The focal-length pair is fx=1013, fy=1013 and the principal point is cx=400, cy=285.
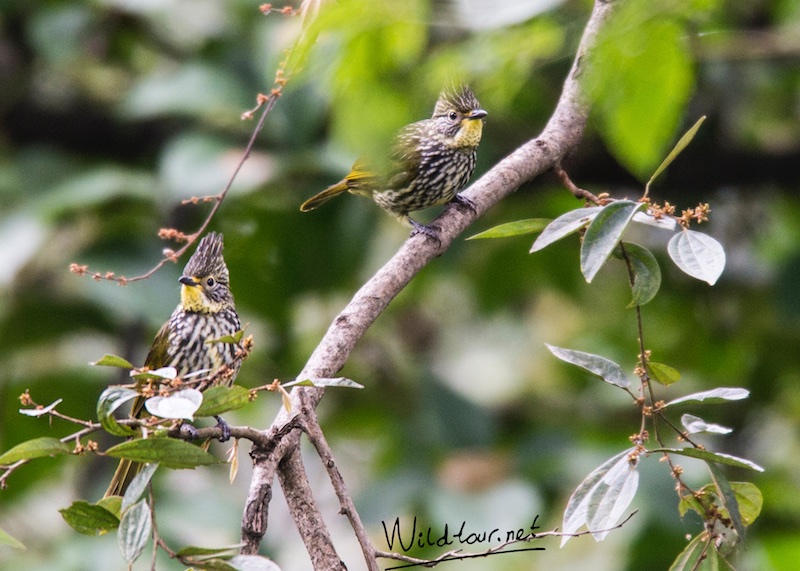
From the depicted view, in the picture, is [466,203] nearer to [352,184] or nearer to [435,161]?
[352,184]

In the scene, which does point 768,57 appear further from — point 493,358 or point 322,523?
point 322,523

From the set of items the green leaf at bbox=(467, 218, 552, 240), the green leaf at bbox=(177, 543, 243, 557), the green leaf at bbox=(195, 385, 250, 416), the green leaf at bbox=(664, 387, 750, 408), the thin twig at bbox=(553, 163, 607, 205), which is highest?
the thin twig at bbox=(553, 163, 607, 205)

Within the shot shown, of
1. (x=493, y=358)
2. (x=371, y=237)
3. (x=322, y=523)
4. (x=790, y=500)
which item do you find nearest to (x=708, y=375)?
(x=790, y=500)

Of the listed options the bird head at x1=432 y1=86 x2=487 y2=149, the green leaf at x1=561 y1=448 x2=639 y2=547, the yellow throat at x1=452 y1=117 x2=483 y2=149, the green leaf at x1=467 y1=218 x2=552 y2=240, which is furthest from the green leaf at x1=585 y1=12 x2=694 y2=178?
the yellow throat at x1=452 y1=117 x2=483 y2=149

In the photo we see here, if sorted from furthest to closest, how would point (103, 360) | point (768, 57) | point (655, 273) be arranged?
point (768, 57)
point (655, 273)
point (103, 360)

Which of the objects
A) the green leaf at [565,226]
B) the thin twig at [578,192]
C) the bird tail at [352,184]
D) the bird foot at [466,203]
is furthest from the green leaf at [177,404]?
the bird tail at [352,184]

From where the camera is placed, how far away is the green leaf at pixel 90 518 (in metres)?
1.37

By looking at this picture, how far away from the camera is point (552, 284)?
517cm

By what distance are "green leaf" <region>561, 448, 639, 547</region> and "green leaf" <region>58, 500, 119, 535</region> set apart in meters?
0.66

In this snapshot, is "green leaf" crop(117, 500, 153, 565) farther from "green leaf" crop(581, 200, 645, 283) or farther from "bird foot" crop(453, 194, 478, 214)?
"bird foot" crop(453, 194, 478, 214)

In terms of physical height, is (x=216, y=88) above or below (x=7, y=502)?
above

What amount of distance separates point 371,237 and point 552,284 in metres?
1.15

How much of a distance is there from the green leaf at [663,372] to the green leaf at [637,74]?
0.40m

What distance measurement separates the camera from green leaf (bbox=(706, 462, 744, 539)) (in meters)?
1.50
